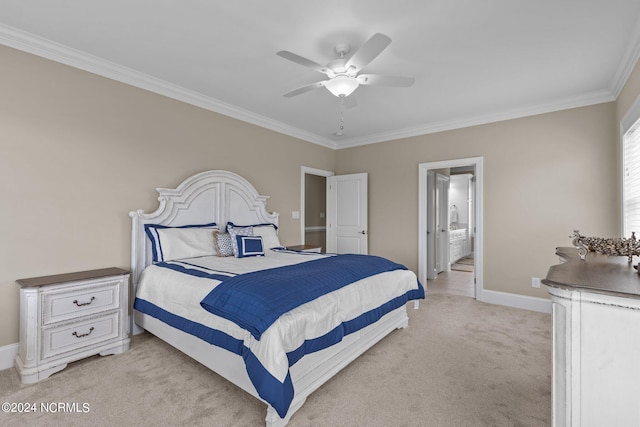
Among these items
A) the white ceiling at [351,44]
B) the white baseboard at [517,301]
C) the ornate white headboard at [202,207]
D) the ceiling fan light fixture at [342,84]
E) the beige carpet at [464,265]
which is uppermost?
the white ceiling at [351,44]

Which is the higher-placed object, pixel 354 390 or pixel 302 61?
pixel 302 61

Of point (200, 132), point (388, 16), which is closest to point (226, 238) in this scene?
point (200, 132)

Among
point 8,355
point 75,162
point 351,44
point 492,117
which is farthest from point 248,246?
point 492,117

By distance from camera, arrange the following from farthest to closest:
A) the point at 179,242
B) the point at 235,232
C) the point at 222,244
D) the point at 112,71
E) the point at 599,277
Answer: the point at 235,232
the point at 222,244
the point at 179,242
the point at 112,71
the point at 599,277

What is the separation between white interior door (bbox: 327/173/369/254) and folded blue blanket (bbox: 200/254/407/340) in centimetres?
279

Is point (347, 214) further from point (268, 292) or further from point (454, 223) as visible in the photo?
point (454, 223)

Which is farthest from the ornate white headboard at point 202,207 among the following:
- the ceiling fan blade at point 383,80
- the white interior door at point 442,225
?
the white interior door at point 442,225

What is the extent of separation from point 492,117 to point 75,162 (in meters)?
4.91

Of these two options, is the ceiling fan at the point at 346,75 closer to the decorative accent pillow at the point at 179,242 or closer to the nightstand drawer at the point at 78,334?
the decorative accent pillow at the point at 179,242

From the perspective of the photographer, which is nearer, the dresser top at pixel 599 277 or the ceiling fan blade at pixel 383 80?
the dresser top at pixel 599 277

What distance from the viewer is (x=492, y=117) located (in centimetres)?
413

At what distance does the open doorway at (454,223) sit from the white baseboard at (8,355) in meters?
4.68

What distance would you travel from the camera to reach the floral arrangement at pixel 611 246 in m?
1.69

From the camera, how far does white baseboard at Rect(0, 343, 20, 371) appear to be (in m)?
2.35
